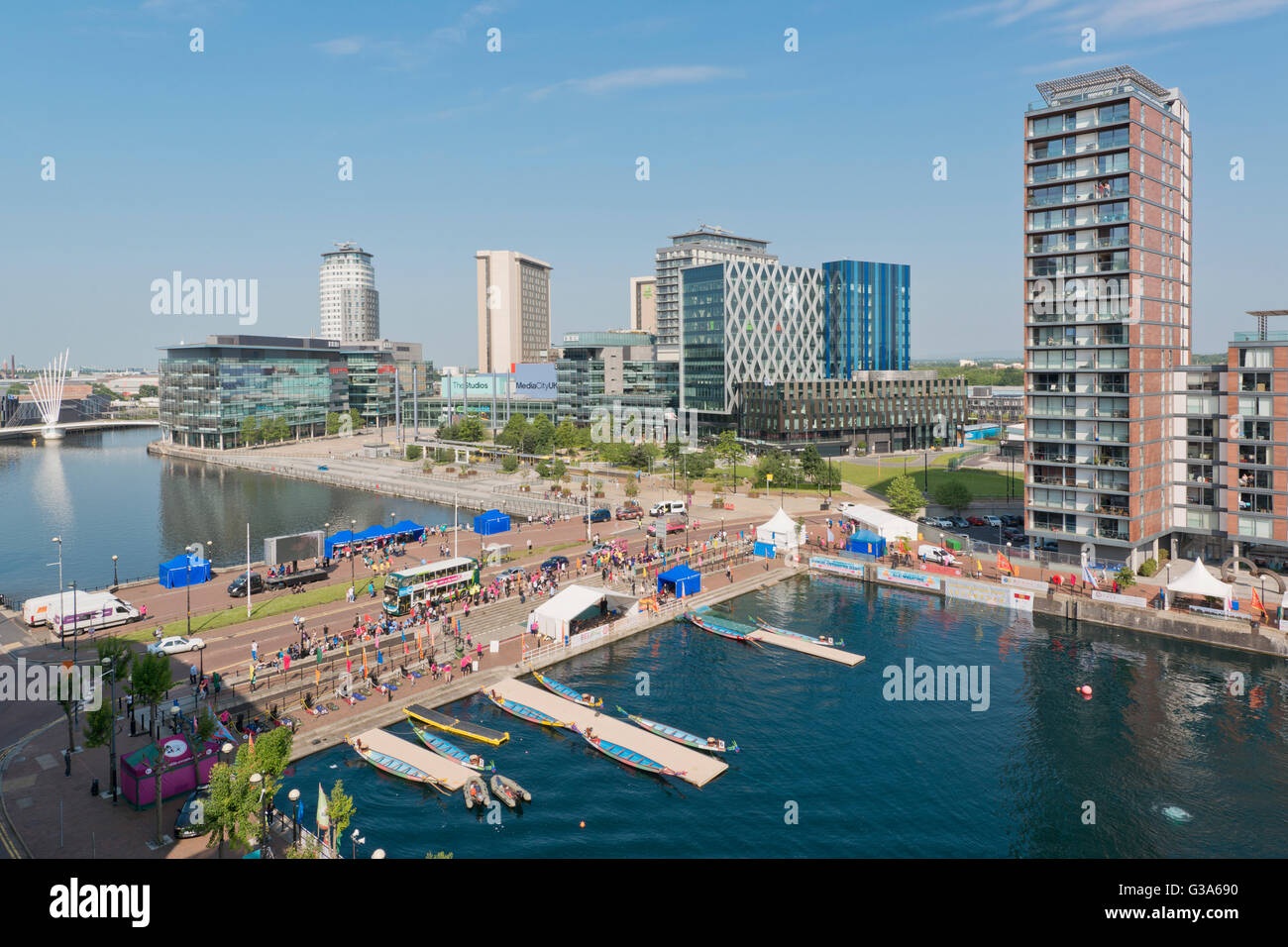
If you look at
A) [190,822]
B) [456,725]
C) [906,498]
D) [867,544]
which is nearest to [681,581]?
[867,544]

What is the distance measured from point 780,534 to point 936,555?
1311cm

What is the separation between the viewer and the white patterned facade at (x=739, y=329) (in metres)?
154

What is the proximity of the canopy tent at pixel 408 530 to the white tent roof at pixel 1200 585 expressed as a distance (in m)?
59.7

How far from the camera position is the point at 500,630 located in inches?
2037

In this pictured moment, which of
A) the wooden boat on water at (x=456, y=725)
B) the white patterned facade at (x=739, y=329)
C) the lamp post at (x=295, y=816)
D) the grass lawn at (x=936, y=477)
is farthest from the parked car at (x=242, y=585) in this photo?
the white patterned facade at (x=739, y=329)

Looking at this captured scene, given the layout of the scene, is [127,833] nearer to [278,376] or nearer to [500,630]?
[500,630]

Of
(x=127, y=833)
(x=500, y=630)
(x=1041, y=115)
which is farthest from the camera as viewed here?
(x=1041, y=115)

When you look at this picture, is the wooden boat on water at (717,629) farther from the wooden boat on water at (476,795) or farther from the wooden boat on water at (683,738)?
the wooden boat on water at (476,795)

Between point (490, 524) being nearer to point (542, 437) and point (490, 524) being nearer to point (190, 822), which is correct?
point (190, 822)

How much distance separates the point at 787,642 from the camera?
171 feet

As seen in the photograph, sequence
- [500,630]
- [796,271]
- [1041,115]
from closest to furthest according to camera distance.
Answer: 1. [500,630]
2. [1041,115]
3. [796,271]

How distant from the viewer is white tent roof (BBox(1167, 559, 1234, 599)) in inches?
2057

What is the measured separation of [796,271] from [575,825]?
148233mm
